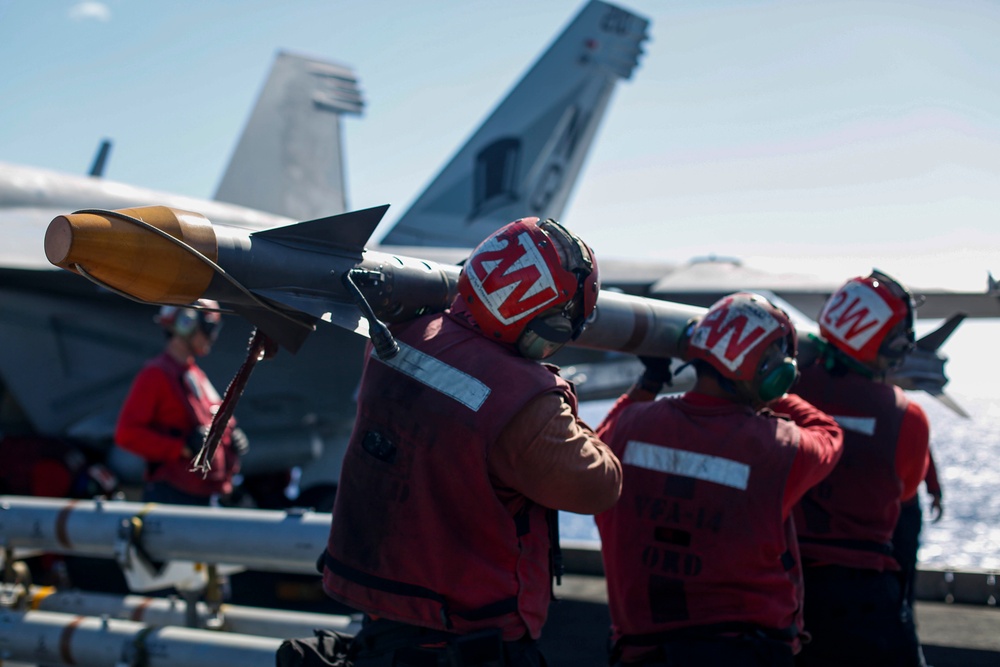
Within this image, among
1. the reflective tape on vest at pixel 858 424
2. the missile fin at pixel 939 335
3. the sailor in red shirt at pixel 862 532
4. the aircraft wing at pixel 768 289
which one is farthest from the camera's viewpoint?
the aircraft wing at pixel 768 289

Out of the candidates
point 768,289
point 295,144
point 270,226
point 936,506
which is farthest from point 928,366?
point 295,144

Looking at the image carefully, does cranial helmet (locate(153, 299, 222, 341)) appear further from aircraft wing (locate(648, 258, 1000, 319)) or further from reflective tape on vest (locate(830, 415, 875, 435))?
aircraft wing (locate(648, 258, 1000, 319))

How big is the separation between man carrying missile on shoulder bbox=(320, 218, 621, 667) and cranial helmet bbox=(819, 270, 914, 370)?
1.93 meters

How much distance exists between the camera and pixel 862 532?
11.7 ft

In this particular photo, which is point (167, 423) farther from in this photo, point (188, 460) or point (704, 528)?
point (704, 528)

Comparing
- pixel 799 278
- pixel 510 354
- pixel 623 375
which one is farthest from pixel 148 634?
pixel 799 278

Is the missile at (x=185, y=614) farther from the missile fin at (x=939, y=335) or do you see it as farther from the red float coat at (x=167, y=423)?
the missile fin at (x=939, y=335)

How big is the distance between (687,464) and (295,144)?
13.2 metres

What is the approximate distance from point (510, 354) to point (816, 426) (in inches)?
55.2

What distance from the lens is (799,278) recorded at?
8.01 metres

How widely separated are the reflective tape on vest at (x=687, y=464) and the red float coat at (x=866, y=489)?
1021 millimetres

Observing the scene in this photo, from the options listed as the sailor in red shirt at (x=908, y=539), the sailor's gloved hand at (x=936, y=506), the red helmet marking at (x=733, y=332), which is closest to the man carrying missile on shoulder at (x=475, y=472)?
the red helmet marking at (x=733, y=332)

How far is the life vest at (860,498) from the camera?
141 inches

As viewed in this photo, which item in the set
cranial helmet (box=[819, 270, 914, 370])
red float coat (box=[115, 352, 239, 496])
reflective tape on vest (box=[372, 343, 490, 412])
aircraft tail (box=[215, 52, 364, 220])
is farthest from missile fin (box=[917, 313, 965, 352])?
aircraft tail (box=[215, 52, 364, 220])
